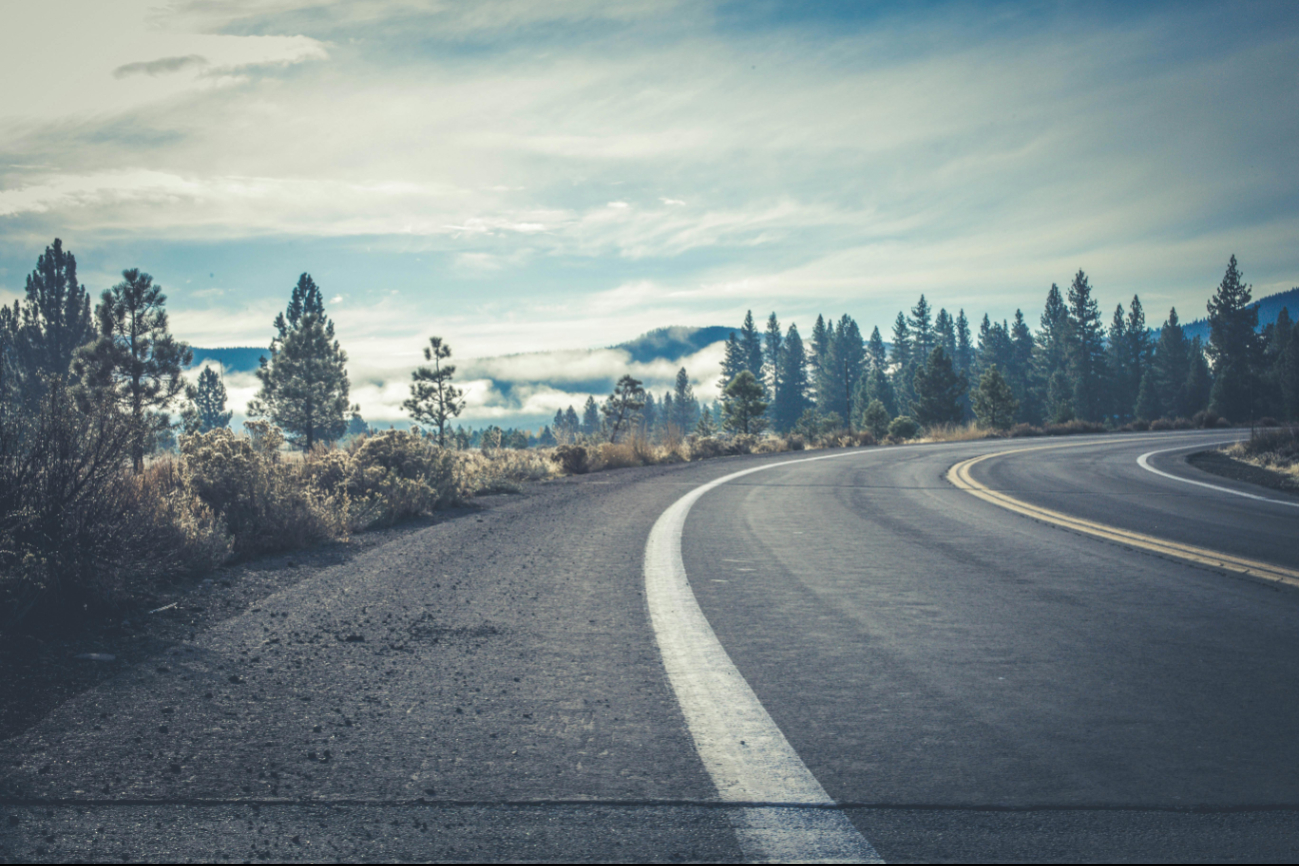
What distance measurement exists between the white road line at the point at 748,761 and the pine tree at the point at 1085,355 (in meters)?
102

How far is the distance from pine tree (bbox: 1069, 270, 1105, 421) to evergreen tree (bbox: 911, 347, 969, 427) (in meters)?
36.7

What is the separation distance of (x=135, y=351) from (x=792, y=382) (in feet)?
313

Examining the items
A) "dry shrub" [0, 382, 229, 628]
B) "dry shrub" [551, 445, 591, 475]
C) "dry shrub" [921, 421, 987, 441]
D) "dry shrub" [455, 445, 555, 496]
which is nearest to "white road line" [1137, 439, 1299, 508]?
"dry shrub" [455, 445, 555, 496]

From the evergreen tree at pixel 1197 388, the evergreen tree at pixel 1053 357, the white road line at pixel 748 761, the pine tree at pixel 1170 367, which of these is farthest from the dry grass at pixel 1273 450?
the pine tree at pixel 1170 367

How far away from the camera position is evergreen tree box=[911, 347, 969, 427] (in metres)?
63.4

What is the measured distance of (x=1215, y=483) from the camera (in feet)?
38.5

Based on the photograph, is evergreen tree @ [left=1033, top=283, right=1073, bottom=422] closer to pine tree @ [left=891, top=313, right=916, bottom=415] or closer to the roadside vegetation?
the roadside vegetation

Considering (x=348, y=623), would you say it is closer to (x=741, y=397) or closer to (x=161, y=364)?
(x=161, y=364)

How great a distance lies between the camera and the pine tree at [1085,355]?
90.8m

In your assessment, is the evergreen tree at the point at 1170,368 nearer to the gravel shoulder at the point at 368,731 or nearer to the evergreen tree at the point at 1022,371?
the evergreen tree at the point at 1022,371

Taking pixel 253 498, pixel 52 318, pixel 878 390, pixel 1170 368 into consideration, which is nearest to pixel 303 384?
pixel 52 318

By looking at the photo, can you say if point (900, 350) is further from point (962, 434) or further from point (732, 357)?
point (962, 434)

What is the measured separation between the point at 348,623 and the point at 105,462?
82.0 inches

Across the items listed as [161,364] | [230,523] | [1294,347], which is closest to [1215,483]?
[230,523]
